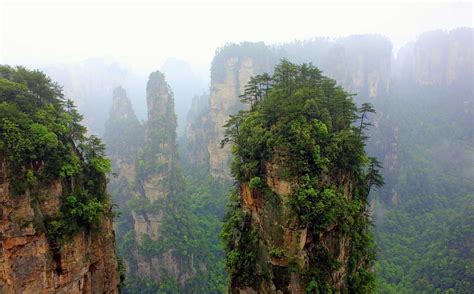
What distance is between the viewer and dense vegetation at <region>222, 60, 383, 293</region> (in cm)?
1816

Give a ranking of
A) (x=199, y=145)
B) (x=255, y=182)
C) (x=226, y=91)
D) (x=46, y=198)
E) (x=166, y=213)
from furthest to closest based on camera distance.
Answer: (x=199, y=145) < (x=226, y=91) < (x=166, y=213) < (x=255, y=182) < (x=46, y=198)

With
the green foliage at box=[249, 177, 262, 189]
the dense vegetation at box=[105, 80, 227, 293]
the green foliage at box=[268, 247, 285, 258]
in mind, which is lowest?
the dense vegetation at box=[105, 80, 227, 293]

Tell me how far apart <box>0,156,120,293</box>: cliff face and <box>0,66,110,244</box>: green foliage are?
37 centimetres

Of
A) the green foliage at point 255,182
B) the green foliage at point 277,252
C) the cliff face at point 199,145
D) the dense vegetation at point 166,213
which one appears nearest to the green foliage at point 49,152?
the green foliage at point 255,182

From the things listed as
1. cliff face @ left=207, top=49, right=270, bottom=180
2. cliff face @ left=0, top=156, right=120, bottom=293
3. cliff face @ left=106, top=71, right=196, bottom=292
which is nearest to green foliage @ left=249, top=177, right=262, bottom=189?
cliff face @ left=0, top=156, right=120, bottom=293

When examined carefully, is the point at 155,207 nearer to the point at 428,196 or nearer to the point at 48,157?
the point at 48,157

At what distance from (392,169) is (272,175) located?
5775 centimetres

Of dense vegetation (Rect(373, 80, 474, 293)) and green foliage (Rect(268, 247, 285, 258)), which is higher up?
green foliage (Rect(268, 247, 285, 258))

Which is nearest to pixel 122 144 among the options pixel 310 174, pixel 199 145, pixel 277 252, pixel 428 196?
pixel 199 145

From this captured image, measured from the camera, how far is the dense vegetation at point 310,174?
59.6ft

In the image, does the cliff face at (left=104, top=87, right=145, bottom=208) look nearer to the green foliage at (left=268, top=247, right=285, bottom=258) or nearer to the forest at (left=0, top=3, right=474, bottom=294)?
the forest at (left=0, top=3, right=474, bottom=294)

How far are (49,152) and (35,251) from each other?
490 centimetres

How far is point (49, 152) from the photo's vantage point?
60.4 feet

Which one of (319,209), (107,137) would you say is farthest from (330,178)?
(107,137)
